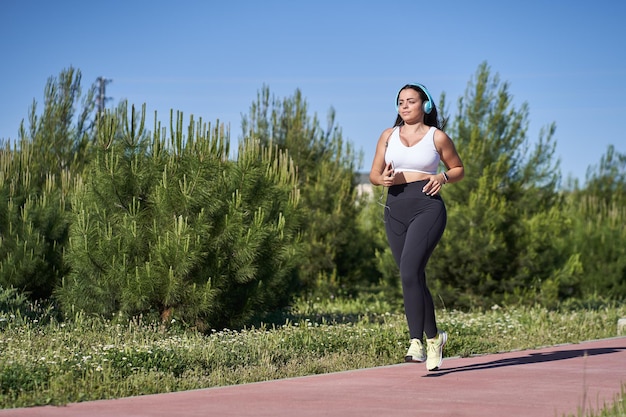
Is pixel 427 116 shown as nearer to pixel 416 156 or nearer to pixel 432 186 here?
pixel 416 156

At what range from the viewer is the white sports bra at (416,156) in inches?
307

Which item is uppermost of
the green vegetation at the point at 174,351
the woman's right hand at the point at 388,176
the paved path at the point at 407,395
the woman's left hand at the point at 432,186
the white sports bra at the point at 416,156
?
the white sports bra at the point at 416,156

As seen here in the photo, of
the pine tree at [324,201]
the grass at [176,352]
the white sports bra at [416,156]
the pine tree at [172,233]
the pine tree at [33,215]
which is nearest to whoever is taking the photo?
the grass at [176,352]

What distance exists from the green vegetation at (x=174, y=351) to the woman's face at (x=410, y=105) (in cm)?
238

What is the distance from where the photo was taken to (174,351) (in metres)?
8.55

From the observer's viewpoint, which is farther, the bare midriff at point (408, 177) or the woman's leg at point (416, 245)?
the bare midriff at point (408, 177)

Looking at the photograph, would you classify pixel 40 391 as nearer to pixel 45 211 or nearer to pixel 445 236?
pixel 45 211

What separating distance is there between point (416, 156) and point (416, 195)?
0.33 m

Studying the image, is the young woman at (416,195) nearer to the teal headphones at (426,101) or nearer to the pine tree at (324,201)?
the teal headphones at (426,101)

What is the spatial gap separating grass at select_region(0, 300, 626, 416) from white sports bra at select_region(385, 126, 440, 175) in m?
2.01

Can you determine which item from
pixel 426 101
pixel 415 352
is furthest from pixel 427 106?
pixel 415 352

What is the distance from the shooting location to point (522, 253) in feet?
61.9

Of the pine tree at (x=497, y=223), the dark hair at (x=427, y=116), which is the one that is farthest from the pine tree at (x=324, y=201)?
the dark hair at (x=427, y=116)

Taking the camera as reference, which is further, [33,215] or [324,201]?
[324,201]
